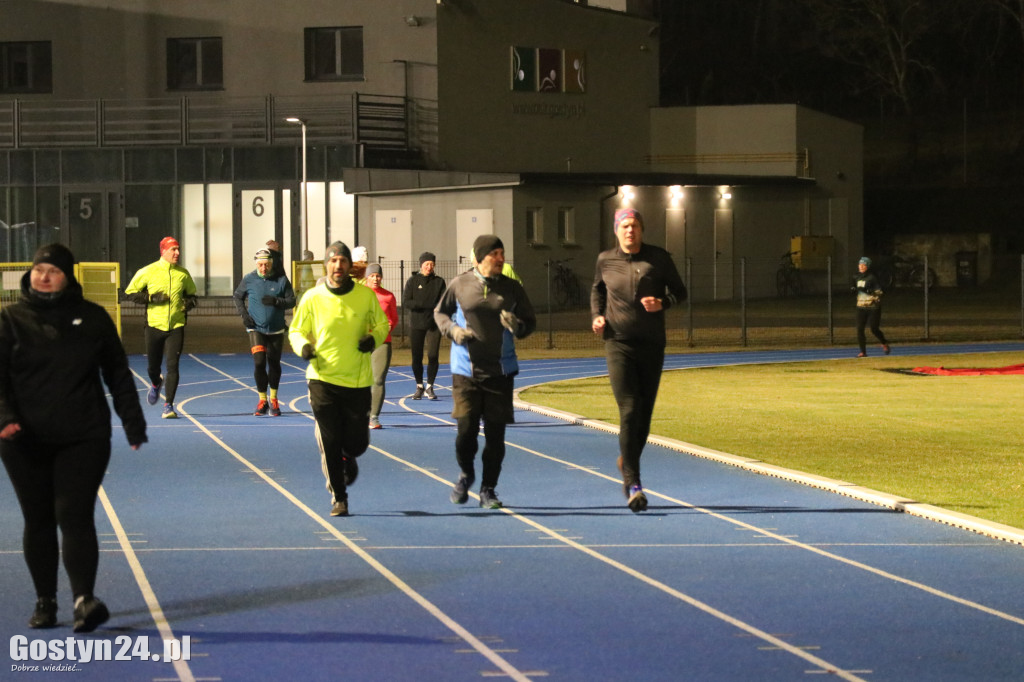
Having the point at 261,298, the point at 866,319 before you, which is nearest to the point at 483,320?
the point at 261,298

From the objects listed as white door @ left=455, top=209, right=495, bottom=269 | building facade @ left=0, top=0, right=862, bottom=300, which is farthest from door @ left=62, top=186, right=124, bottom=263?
white door @ left=455, top=209, right=495, bottom=269

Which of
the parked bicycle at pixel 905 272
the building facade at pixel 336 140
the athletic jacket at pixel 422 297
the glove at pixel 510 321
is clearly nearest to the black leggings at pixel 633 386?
the glove at pixel 510 321

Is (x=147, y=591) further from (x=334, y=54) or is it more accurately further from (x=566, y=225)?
(x=334, y=54)

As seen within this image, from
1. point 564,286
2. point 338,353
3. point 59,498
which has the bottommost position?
point 59,498

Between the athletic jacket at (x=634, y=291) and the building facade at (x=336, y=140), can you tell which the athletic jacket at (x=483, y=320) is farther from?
the building facade at (x=336, y=140)

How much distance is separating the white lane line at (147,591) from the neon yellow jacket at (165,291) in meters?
6.28

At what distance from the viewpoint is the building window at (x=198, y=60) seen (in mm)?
47125

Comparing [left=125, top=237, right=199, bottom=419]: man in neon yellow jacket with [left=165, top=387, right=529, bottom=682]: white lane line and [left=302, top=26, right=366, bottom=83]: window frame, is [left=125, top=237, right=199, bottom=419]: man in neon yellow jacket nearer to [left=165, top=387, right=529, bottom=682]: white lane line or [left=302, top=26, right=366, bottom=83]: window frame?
[left=165, top=387, right=529, bottom=682]: white lane line

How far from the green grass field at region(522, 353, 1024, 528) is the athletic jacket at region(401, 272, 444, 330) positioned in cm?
196

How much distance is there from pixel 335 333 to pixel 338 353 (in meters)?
0.14

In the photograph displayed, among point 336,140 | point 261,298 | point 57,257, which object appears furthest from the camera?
point 336,140

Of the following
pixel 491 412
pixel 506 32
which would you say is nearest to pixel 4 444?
pixel 491 412

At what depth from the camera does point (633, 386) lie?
35.3 ft

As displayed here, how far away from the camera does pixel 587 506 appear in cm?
1148
